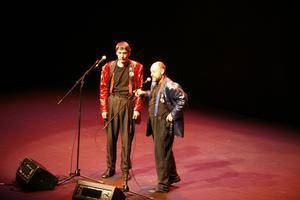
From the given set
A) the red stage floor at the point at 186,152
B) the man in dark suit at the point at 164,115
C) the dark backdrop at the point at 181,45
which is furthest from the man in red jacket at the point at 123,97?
the dark backdrop at the point at 181,45

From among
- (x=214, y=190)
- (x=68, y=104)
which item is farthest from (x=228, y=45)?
(x=214, y=190)

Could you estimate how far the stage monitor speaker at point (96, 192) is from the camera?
566cm

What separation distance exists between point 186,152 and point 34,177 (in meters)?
2.67

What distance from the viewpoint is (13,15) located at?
553 inches

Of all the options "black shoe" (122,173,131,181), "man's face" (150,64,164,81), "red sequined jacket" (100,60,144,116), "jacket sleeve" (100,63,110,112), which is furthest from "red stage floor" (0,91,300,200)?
"man's face" (150,64,164,81)

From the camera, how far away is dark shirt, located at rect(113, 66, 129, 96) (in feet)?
22.0

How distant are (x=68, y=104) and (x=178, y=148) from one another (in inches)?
128

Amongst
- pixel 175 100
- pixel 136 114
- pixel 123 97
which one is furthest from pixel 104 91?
pixel 175 100

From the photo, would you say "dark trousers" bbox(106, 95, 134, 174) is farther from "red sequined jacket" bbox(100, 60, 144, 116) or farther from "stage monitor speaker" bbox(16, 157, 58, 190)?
"stage monitor speaker" bbox(16, 157, 58, 190)

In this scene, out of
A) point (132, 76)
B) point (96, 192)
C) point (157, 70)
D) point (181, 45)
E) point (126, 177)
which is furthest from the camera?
point (181, 45)

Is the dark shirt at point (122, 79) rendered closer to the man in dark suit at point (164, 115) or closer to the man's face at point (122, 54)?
the man's face at point (122, 54)

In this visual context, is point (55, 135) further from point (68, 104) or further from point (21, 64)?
point (21, 64)

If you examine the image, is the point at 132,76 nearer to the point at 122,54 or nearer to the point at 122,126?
the point at 122,54

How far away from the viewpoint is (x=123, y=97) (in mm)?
6734
